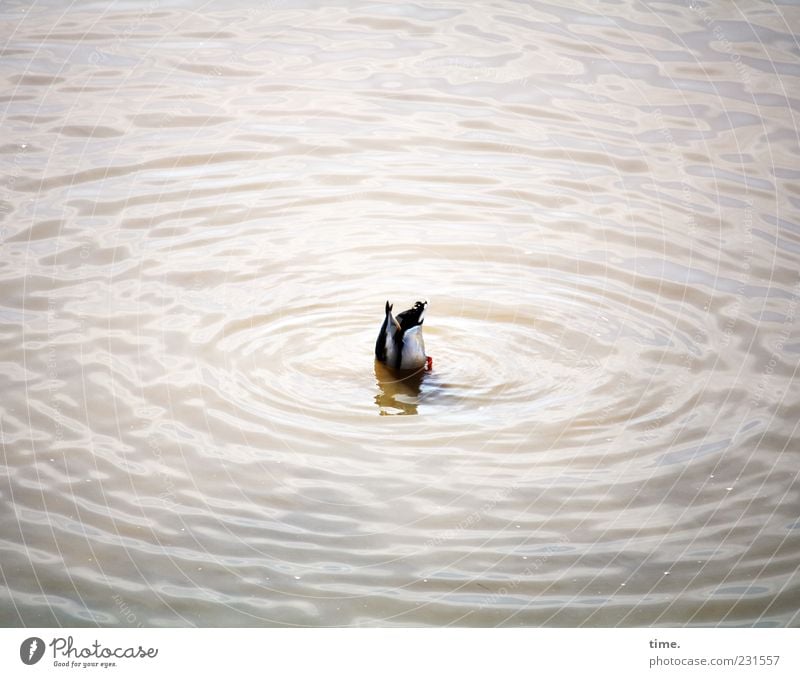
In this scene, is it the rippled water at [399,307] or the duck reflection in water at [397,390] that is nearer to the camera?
the rippled water at [399,307]

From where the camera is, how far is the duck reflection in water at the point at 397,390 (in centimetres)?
1103

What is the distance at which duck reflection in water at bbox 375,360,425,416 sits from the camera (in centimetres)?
1103

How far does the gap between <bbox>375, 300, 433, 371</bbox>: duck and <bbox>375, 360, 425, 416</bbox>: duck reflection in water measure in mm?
73

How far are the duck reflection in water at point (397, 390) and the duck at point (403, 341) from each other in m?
0.07

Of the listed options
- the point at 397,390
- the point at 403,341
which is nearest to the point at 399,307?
the point at 403,341

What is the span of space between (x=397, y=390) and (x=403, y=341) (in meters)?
0.50

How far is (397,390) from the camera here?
11.4 metres

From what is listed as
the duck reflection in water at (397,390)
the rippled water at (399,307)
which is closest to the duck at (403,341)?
the duck reflection in water at (397,390)

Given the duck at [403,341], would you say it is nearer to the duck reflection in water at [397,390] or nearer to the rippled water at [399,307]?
the duck reflection in water at [397,390]

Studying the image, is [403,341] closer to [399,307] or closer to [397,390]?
[397,390]

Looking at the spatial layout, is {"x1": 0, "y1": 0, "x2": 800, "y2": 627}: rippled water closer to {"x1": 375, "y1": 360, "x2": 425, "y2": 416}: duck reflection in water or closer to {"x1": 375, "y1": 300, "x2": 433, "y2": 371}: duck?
{"x1": 375, "y1": 360, "x2": 425, "y2": 416}: duck reflection in water

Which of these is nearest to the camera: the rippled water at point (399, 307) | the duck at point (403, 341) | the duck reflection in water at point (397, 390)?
the rippled water at point (399, 307)

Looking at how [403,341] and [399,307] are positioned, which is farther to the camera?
[399,307]

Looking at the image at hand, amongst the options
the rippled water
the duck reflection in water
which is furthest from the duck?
the rippled water
